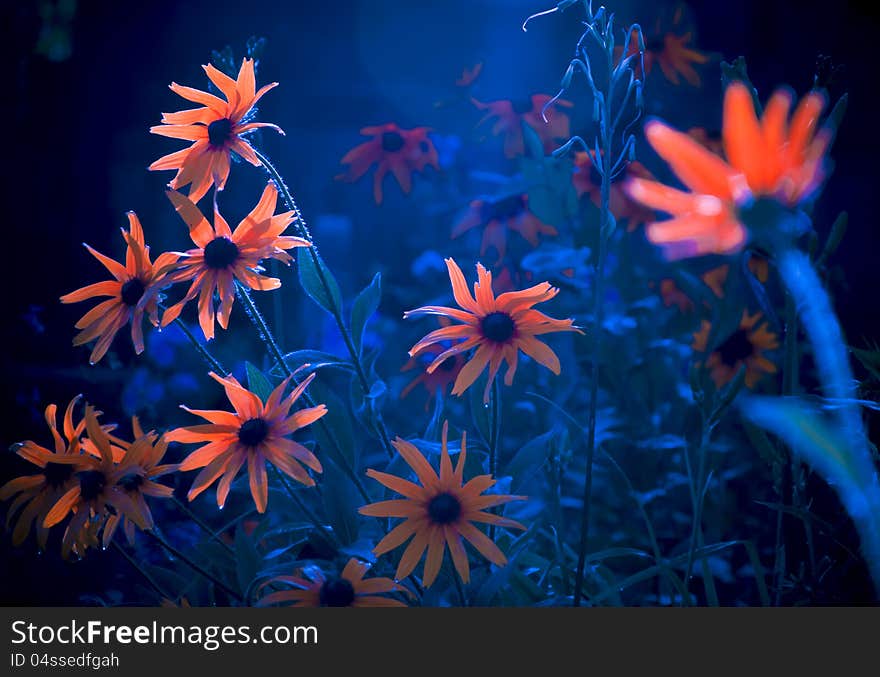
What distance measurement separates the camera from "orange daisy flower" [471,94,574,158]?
114 centimetres

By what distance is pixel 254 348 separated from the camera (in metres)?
1.28

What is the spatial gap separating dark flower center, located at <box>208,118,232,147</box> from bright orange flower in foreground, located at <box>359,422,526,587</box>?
0.90 ft

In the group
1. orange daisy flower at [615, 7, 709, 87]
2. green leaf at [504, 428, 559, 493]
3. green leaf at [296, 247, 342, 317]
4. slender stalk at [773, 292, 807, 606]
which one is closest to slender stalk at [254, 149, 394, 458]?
green leaf at [296, 247, 342, 317]

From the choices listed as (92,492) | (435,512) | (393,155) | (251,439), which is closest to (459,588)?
(435,512)

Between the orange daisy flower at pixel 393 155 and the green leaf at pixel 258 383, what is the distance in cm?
58

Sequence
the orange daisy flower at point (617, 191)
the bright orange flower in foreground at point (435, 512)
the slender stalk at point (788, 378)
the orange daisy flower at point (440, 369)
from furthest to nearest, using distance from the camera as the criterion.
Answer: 1. the orange daisy flower at point (617, 191)
2. the orange daisy flower at point (440, 369)
3. the slender stalk at point (788, 378)
4. the bright orange flower in foreground at point (435, 512)

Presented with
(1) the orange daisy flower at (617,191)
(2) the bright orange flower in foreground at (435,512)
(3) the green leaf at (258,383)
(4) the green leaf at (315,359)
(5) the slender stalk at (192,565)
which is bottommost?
(2) the bright orange flower in foreground at (435,512)

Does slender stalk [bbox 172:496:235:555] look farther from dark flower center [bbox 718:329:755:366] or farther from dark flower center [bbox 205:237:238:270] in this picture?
dark flower center [bbox 718:329:755:366]

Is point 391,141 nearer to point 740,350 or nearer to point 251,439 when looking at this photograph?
point 740,350

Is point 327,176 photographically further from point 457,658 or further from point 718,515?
point 457,658

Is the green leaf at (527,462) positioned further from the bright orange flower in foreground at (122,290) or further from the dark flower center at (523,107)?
the dark flower center at (523,107)

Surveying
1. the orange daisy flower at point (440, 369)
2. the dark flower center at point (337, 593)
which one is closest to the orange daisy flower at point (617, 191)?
the orange daisy flower at point (440, 369)

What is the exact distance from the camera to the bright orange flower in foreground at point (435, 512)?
1.78 feet

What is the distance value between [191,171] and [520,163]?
51 cm
